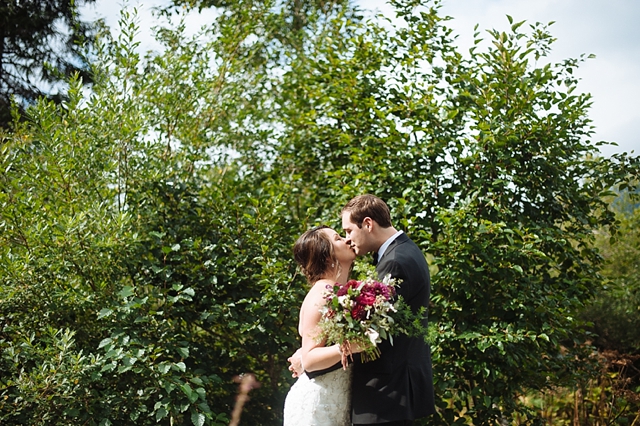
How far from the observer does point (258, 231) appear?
15.2ft

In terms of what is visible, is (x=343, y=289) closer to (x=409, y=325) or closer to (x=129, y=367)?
(x=409, y=325)

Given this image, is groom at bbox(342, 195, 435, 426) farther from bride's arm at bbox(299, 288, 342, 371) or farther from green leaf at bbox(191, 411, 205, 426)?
green leaf at bbox(191, 411, 205, 426)

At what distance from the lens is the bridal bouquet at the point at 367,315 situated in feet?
8.47

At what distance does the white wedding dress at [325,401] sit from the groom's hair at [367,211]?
70 cm

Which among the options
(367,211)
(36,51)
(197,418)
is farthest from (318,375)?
(36,51)

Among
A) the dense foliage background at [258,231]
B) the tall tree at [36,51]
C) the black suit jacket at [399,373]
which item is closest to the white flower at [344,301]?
the black suit jacket at [399,373]

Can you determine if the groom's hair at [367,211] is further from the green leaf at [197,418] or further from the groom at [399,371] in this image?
the green leaf at [197,418]

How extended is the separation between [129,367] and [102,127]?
1700 millimetres

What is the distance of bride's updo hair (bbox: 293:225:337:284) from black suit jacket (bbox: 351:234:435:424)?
14.8 inches

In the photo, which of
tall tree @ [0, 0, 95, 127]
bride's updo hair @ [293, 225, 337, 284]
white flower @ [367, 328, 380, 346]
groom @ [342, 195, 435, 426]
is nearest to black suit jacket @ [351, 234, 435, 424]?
groom @ [342, 195, 435, 426]

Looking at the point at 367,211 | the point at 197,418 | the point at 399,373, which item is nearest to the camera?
the point at 399,373

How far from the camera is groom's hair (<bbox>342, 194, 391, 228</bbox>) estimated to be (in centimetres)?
306

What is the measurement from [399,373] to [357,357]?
0.23 m

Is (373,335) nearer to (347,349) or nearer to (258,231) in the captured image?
(347,349)
